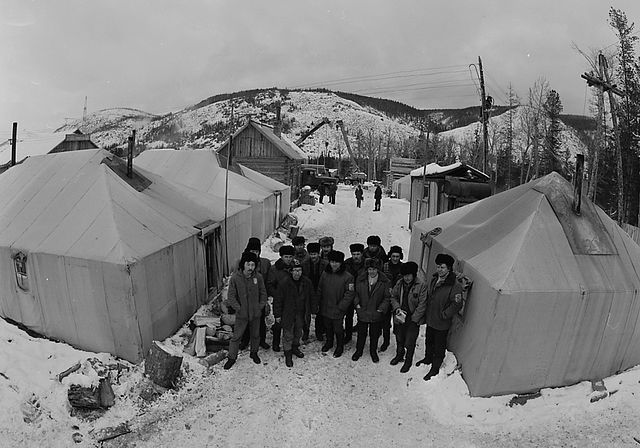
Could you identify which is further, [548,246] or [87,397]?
[548,246]

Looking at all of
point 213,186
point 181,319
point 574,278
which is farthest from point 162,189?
point 574,278

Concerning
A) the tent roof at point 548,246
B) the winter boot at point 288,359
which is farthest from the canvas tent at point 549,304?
the winter boot at point 288,359

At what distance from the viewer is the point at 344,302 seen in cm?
657

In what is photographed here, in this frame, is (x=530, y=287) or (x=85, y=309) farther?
(x=85, y=309)

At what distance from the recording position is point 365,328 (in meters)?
6.63

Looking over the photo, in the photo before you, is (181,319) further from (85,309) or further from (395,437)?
(395,437)

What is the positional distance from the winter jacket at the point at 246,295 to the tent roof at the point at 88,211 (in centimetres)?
138

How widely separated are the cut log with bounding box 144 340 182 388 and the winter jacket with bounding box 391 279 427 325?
3179mm

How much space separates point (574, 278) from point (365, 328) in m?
2.94

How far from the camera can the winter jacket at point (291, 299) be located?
657 cm

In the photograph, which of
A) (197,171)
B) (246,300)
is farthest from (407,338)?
(197,171)

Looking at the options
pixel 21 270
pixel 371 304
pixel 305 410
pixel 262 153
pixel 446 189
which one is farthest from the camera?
pixel 262 153

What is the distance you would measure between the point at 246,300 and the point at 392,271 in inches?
96.4

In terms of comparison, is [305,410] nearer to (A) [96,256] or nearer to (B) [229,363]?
(B) [229,363]
